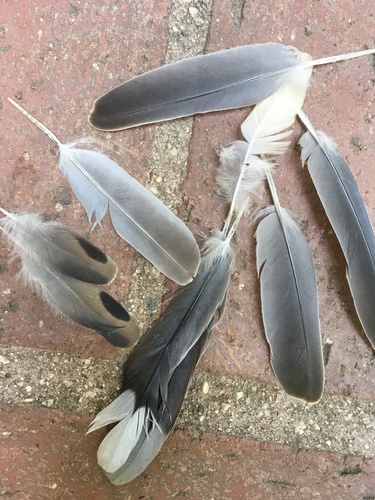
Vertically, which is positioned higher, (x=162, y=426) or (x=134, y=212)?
(x=134, y=212)

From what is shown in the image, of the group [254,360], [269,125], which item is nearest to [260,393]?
[254,360]

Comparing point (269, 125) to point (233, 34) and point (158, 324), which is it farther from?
point (158, 324)

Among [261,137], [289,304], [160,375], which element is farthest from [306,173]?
[160,375]

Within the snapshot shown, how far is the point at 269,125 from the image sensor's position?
83 cm

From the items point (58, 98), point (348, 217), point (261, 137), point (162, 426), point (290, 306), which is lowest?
point (162, 426)

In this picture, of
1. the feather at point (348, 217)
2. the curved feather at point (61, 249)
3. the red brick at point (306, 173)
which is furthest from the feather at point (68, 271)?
the feather at point (348, 217)

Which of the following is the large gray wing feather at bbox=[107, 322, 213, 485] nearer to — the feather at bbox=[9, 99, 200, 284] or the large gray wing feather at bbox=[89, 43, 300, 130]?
the feather at bbox=[9, 99, 200, 284]

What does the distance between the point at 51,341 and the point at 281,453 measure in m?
0.43

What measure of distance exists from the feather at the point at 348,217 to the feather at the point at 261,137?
0.17 ft

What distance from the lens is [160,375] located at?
785mm

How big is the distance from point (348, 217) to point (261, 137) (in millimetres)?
199

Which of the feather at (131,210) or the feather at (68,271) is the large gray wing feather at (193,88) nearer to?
the feather at (131,210)

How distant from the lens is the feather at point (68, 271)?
2.62 feet

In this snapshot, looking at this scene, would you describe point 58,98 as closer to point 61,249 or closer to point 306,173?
point 61,249
